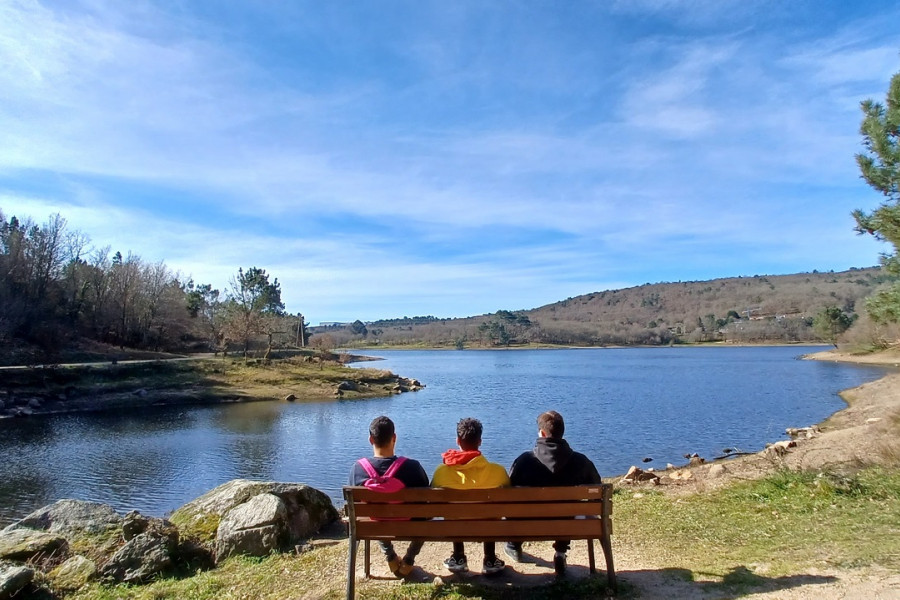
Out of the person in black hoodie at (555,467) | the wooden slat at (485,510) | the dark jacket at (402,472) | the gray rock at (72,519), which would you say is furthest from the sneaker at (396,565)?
the gray rock at (72,519)

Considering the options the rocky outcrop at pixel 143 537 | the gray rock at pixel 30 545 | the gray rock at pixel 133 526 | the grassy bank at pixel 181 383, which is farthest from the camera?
the grassy bank at pixel 181 383

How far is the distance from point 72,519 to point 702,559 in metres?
8.24

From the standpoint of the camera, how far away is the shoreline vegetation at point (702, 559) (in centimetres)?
500

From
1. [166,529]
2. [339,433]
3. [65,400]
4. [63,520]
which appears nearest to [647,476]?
[166,529]

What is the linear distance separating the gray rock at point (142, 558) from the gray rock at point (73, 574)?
5.2 inches

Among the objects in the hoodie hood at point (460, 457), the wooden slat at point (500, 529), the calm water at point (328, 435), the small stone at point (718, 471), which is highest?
the hoodie hood at point (460, 457)

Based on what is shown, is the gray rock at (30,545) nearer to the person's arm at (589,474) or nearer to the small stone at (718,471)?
the person's arm at (589,474)

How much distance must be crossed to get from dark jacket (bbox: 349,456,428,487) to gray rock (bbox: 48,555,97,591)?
332cm

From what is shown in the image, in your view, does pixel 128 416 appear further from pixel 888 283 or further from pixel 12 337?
pixel 888 283

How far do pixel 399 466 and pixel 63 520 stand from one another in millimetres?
5851

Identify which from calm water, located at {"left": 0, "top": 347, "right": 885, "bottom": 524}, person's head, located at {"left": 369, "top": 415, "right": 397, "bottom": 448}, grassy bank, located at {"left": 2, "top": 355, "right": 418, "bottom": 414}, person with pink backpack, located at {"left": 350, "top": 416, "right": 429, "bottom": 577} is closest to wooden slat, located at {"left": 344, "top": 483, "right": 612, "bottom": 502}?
person with pink backpack, located at {"left": 350, "top": 416, "right": 429, "bottom": 577}

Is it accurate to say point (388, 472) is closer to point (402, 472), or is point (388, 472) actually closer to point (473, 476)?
point (402, 472)

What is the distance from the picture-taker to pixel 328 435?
28.0m

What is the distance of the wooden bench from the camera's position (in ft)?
16.1
